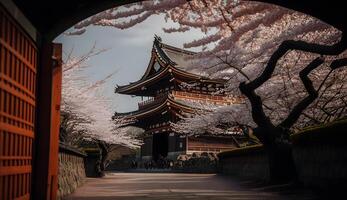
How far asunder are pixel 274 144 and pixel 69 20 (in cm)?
862

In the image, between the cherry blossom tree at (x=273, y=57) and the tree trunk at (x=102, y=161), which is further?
the tree trunk at (x=102, y=161)

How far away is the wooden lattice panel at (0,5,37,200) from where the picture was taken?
4.59 m

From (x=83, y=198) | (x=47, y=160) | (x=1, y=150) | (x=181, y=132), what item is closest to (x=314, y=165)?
(x=83, y=198)

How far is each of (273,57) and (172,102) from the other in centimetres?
2602

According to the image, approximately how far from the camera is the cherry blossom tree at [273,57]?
821 cm

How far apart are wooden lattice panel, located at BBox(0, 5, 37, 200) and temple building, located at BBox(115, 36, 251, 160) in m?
29.0

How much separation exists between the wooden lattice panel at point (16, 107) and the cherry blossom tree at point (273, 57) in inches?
81.9

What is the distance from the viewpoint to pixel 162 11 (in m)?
8.08

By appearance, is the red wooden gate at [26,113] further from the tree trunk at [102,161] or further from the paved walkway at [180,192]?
the tree trunk at [102,161]

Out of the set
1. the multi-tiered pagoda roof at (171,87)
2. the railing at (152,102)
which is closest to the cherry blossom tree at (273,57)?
the multi-tiered pagoda roof at (171,87)

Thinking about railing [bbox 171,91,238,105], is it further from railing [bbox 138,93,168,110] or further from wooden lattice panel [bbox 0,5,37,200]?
wooden lattice panel [bbox 0,5,37,200]

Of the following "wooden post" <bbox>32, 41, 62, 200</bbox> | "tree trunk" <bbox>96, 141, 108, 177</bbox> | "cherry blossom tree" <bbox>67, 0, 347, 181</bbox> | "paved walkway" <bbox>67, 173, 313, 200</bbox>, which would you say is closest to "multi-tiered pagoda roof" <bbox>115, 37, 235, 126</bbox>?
"tree trunk" <bbox>96, 141, 108, 177</bbox>

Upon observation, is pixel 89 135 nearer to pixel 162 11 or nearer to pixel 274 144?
pixel 274 144

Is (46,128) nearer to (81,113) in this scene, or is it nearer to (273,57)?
(273,57)
